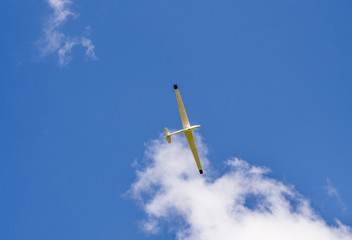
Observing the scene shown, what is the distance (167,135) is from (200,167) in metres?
12.9

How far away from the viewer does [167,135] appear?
2180 inches

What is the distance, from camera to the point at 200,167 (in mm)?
63938

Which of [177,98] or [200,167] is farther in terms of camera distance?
[200,167]

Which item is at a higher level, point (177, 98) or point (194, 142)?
point (177, 98)

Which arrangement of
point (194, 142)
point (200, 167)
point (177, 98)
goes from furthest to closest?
point (200, 167)
point (194, 142)
point (177, 98)

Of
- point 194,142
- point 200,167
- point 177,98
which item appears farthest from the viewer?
point 200,167

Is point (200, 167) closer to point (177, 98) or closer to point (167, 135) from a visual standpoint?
point (167, 135)

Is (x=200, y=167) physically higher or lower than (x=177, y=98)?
lower

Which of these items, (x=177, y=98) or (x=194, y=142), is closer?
(x=177, y=98)

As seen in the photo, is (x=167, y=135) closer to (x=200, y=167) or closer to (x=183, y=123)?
(x=183, y=123)

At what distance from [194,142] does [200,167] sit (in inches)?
328

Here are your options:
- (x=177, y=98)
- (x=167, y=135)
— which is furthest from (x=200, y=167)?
(x=177, y=98)

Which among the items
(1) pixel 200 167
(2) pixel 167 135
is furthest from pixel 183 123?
(1) pixel 200 167

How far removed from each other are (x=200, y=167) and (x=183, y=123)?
13.6 meters
